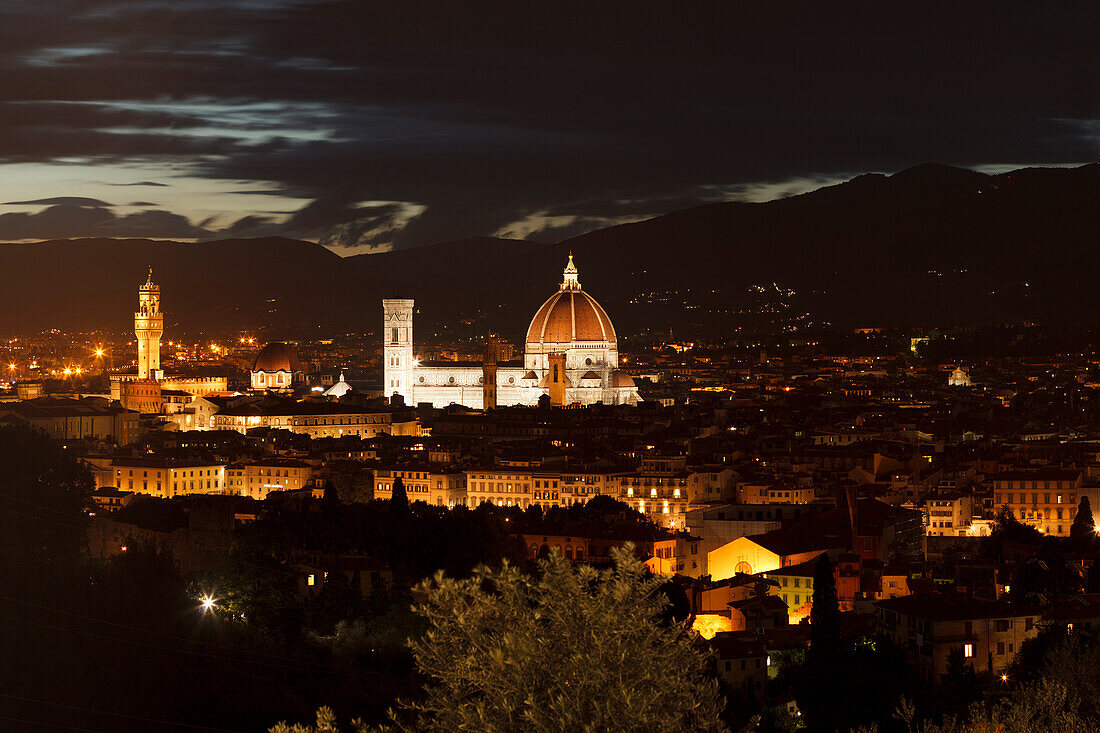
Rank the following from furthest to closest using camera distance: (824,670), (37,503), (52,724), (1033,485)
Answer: (1033,485), (37,503), (824,670), (52,724)

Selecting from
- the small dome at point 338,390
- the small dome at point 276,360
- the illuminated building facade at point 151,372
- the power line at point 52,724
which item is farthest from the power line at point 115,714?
the small dome at point 276,360

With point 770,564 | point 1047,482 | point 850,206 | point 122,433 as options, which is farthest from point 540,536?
point 850,206

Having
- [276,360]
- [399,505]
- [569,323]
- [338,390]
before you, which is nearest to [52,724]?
[399,505]

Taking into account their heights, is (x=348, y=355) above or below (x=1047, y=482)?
above

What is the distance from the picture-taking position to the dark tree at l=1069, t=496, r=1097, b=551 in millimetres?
36812

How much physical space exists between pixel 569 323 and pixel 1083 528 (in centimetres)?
4762

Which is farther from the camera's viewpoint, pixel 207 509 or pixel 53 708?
pixel 207 509

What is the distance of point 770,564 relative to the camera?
3497 cm

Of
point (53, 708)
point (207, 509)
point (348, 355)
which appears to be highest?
point (348, 355)

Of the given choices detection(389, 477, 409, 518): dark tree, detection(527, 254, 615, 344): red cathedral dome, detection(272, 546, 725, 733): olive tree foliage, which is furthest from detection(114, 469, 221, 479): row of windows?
detection(272, 546, 725, 733): olive tree foliage

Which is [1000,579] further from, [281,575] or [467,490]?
[467,490]

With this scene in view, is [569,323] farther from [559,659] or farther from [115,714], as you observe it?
[559,659]

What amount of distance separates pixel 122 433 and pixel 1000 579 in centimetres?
3856

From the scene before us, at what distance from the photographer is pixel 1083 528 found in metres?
37.9
